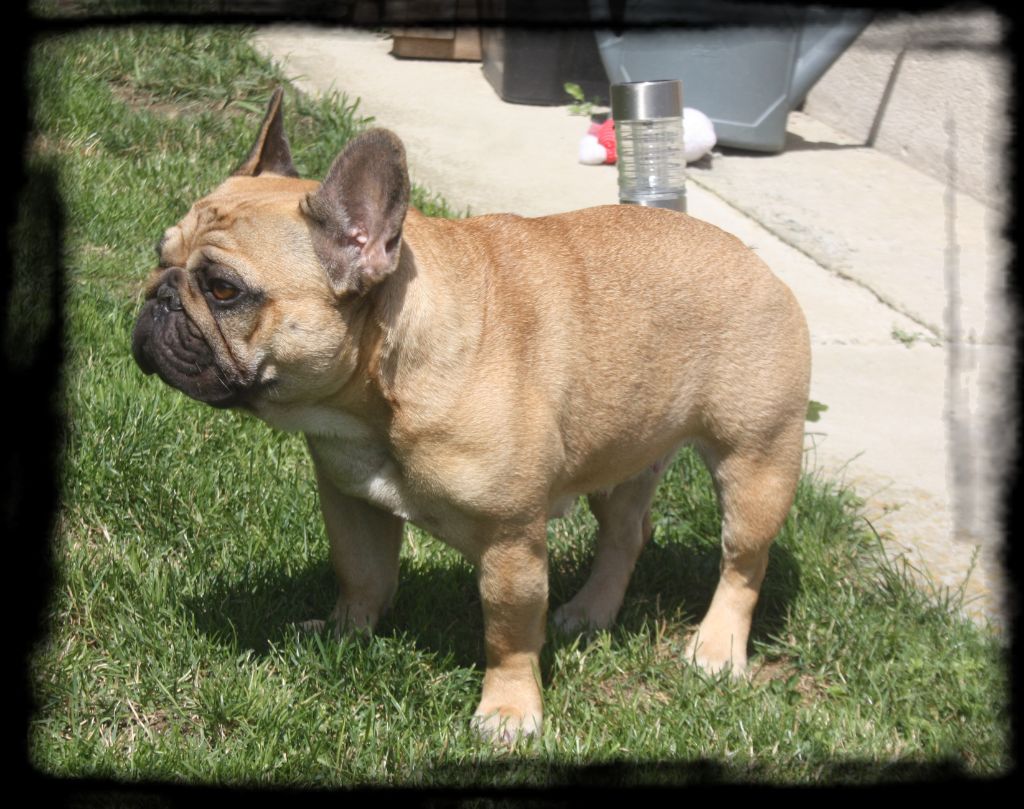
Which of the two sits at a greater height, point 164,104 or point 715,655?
point 164,104

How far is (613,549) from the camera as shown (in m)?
4.21

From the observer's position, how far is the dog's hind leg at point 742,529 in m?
3.88

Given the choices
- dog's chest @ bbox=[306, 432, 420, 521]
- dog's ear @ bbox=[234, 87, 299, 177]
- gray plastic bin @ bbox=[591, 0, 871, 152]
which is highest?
dog's ear @ bbox=[234, 87, 299, 177]

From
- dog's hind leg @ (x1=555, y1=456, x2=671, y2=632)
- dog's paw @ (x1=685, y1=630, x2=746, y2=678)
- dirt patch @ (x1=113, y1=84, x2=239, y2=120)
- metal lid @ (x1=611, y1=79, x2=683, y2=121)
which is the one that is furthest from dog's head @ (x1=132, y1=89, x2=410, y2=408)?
dirt patch @ (x1=113, y1=84, x2=239, y2=120)

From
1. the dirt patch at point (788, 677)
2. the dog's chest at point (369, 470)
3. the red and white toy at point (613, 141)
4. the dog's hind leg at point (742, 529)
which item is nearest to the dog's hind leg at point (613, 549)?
the dog's hind leg at point (742, 529)

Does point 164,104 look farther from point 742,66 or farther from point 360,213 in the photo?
point 360,213

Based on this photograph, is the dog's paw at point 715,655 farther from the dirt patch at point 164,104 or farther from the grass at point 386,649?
the dirt patch at point 164,104

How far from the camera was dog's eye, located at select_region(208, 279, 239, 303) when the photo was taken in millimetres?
3131

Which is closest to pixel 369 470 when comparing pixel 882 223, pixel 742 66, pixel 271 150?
pixel 271 150

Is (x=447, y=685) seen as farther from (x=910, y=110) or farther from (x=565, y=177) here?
(x=910, y=110)

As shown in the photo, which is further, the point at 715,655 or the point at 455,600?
the point at 455,600

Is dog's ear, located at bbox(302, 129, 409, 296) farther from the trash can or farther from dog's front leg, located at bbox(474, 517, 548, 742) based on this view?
the trash can

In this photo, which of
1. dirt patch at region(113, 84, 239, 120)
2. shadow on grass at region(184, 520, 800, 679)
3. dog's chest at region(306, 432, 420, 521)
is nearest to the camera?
dog's chest at region(306, 432, 420, 521)

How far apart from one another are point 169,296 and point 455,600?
1.49m
